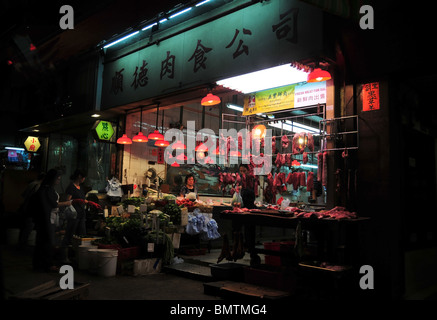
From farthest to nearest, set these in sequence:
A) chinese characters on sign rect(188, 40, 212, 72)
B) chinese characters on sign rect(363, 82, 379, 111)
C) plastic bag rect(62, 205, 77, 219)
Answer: chinese characters on sign rect(188, 40, 212, 72) < plastic bag rect(62, 205, 77, 219) < chinese characters on sign rect(363, 82, 379, 111)

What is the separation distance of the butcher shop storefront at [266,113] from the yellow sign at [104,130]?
1.98 feet

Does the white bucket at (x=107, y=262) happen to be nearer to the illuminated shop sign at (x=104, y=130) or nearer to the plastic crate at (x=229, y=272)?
Answer: the plastic crate at (x=229, y=272)

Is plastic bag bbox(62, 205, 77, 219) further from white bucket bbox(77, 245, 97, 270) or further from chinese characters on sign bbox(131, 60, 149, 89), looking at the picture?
chinese characters on sign bbox(131, 60, 149, 89)

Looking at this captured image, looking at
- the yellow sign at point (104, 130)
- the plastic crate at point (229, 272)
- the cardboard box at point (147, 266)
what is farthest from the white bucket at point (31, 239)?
the plastic crate at point (229, 272)

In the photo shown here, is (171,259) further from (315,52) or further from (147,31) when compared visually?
(147,31)

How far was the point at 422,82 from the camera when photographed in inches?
274

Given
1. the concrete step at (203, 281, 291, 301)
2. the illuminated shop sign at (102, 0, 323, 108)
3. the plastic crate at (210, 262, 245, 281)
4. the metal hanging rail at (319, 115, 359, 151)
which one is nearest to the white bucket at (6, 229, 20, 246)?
the illuminated shop sign at (102, 0, 323, 108)

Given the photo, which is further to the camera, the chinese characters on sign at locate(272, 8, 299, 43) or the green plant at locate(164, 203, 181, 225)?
the green plant at locate(164, 203, 181, 225)

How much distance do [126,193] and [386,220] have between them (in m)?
8.26

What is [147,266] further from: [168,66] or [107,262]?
[168,66]

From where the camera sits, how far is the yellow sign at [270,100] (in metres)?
8.31

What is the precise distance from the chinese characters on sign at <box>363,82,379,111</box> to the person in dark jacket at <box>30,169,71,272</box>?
21.8 feet

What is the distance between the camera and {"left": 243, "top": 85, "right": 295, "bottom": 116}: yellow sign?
8.31m

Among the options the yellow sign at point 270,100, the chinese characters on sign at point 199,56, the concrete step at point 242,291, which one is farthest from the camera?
the chinese characters on sign at point 199,56
